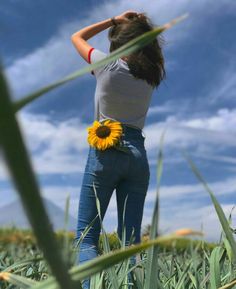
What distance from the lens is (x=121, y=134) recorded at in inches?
98.3

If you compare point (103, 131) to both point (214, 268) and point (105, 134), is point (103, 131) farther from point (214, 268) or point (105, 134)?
point (214, 268)

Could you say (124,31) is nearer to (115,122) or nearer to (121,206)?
(115,122)

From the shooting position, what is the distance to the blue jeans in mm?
2418

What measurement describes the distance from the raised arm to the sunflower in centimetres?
40

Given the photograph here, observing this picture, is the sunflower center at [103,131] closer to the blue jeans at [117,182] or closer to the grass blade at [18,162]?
the blue jeans at [117,182]

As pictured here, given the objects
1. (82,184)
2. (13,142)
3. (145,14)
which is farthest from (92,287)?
(145,14)

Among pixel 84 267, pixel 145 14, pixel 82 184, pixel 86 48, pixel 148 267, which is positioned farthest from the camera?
pixel 145 14

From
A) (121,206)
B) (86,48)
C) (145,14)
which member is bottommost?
(121,206)

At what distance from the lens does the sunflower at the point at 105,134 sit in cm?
244

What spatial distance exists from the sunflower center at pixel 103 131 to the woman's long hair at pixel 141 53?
0.32 m

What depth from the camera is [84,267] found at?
0.25m

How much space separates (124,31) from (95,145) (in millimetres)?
652

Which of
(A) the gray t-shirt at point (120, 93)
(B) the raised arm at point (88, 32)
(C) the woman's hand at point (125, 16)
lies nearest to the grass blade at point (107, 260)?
(A) the gray t-shirt at point (120, 93)

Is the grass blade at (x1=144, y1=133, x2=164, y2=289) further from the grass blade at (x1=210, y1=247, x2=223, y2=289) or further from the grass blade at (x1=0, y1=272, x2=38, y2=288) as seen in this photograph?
the grass blade at (x1=210, y1=247, x2=223, y2=289)
